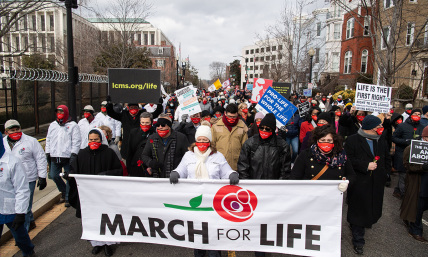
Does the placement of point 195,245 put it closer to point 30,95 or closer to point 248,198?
point 248,198

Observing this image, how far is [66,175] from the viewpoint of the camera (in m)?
4.32

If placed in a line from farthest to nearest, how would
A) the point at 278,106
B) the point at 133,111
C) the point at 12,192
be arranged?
1. the point at 133,111
2. the point at 278,106
3. the point at 12,192

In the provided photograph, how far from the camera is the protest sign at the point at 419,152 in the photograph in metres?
4.69

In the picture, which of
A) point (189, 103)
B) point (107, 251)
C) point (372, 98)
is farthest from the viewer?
point (189, 103)

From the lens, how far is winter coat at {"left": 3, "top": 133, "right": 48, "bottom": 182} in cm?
447

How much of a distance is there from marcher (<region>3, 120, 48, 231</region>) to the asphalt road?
451 millimetres

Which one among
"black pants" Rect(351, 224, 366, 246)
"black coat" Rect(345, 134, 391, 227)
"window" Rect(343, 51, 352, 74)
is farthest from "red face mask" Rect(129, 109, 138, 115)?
"window" Rect(343, 51, 352, 74)

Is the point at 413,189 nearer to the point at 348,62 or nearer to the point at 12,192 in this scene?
the point at 12,192

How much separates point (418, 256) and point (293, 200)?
2.15 m

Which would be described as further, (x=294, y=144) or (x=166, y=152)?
(x=294, y=144)

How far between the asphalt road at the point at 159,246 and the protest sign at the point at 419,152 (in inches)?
47.9

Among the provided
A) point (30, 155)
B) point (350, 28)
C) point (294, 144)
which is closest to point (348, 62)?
point (350, 28)

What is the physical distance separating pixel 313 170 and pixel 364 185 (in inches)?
36.5

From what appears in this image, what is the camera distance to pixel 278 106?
625 centimetres
